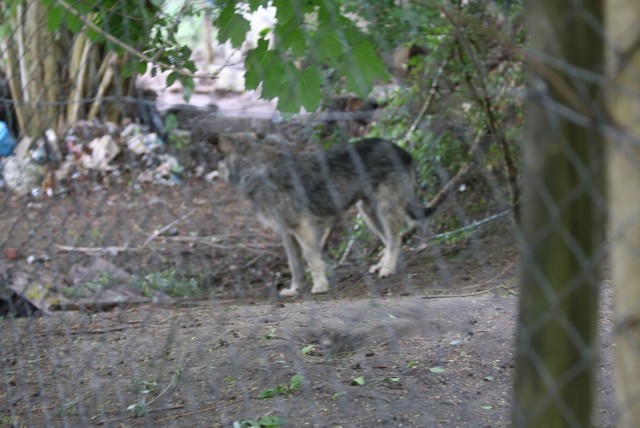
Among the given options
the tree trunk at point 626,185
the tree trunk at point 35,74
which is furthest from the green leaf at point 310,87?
the tree trunk at point 626,185

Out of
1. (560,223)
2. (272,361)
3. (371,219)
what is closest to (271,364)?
A: (272,361)

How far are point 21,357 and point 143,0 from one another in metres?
1.94

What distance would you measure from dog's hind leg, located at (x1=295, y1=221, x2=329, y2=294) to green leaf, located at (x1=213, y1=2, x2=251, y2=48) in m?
4.06

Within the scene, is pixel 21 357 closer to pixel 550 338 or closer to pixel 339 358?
pixel 339 358

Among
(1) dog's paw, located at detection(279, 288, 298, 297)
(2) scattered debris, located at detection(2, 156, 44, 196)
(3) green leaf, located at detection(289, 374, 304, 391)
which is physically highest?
(2) scattered debris, located at detection(2, 156, 44, 196)

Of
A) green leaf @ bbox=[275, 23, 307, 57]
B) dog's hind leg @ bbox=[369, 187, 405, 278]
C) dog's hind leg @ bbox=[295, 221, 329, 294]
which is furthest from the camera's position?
dog's hind leg @ bbox=[369, 187, 405, 278]

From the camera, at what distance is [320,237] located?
7.00 m

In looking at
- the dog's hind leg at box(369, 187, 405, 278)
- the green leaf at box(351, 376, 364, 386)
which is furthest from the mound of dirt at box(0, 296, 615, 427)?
the dog's hind leg at box(369, 187, 405, 278)

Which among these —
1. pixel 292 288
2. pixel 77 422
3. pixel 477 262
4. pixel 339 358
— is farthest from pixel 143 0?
pixel 292 288

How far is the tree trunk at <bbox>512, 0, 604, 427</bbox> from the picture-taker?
136 centimetres

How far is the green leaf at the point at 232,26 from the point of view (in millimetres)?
2747

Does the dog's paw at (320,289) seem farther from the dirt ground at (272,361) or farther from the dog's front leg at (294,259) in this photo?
the dirt ground at (272,361)

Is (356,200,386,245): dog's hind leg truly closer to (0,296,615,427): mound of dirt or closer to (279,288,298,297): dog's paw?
(279,288,298,297): dog's paw

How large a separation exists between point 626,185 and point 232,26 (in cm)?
174
